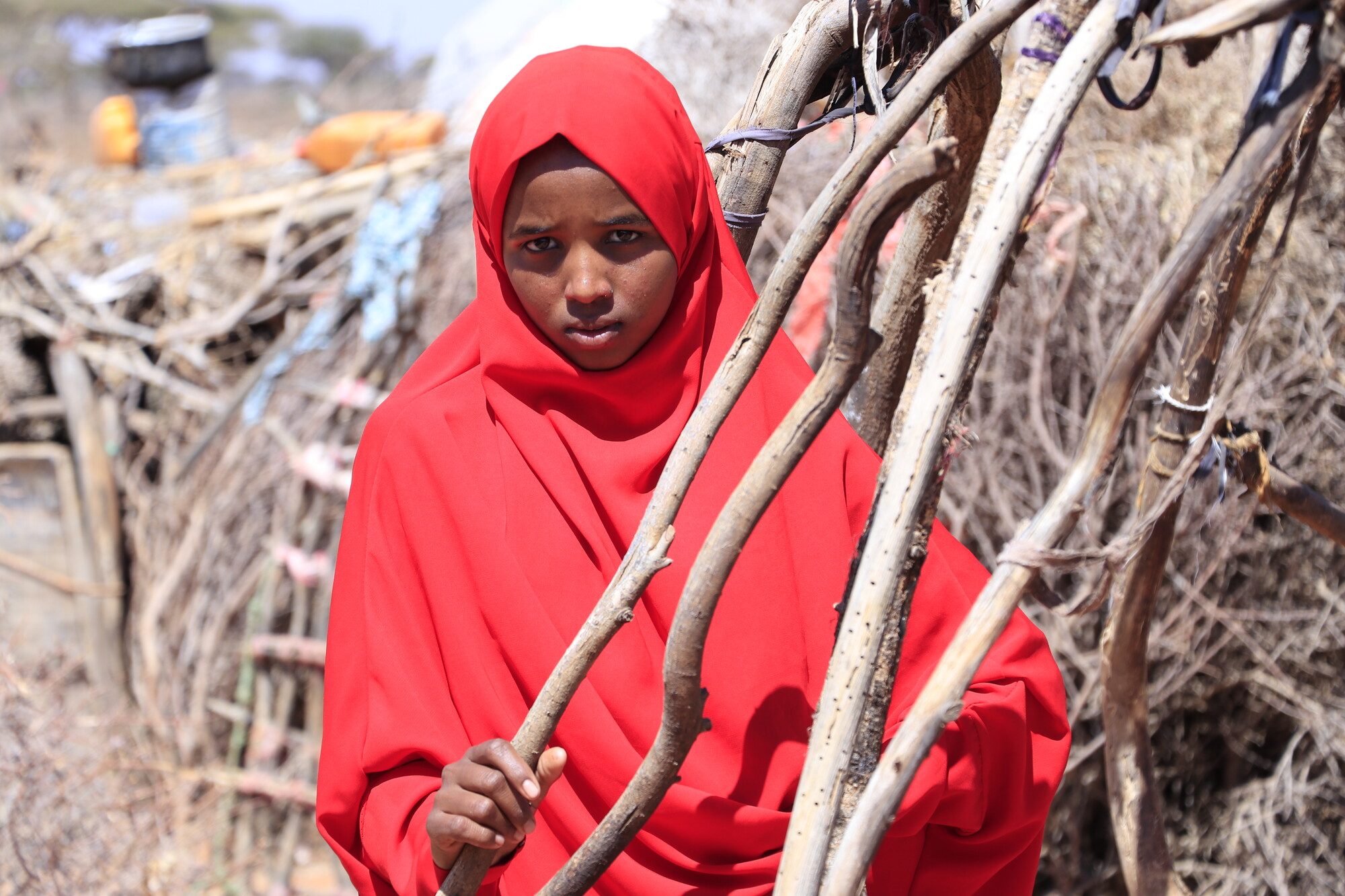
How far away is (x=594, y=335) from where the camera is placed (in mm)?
1301

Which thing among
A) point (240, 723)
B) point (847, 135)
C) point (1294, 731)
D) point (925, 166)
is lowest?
point (240, 723)

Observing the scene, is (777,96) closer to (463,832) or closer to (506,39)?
(463,832)

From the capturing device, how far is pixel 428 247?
4184mm

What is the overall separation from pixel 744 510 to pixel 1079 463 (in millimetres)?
281

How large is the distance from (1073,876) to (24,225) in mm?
4710

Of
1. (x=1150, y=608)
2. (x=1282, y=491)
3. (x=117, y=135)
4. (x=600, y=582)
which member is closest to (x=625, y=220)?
(x=600, y=582)

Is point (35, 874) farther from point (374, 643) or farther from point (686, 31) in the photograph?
point (686, 31)

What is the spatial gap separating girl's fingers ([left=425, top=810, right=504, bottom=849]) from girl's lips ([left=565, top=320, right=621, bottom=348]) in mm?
513

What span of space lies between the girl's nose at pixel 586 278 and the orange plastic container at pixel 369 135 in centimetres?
390

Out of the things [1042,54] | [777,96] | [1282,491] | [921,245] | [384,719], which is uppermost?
[1042,54]

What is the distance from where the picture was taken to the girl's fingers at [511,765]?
1.09 meters

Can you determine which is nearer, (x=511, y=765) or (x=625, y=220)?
(x=511, y=765)

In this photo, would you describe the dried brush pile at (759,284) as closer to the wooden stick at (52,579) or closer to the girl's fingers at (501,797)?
the wooden stick at (52,579)

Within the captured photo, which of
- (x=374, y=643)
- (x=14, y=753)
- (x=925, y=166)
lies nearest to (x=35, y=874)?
(x=14, y=753)
